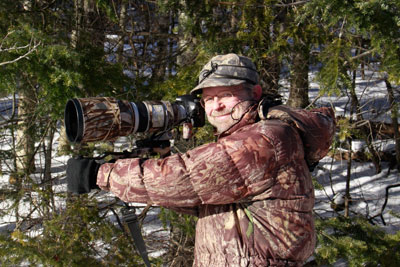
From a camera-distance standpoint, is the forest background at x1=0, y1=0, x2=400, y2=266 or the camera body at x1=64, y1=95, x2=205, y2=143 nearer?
the camera body at x1=64, y1=95, x2=205, y2=143

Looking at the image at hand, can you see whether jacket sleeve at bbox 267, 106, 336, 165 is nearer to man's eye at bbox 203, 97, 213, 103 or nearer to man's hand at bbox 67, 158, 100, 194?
man's eye at bbox 203, 97, 213, 103

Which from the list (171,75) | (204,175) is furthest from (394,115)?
(204,175)

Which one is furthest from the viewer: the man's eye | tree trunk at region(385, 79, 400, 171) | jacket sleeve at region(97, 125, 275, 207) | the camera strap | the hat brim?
tree trunk at region(385, 79, 400, 171)

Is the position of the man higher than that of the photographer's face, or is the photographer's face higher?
the photographer's face

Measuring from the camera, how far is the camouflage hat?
1798 millimetres

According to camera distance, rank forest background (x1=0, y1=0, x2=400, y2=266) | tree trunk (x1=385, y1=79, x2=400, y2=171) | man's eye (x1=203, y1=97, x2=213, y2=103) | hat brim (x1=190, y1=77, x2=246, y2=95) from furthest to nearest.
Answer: tree trunk (x1=385, y1=79, x2=400, y2=171) → forest background (x1=0, y1=0, x2=400, y2=266) → man's eye (x1=203, y1=97, x2=213, y2=103) → hat brim (x1=190, y1=77, x2=246, y2=95)

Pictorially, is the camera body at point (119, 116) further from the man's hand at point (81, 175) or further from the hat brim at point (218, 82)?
the hat brim at point (218, 82)

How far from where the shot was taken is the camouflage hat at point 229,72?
5.90 feet

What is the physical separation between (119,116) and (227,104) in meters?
0.53

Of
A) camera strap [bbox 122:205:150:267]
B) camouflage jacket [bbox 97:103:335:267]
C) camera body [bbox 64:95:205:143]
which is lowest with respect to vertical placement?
camera strap [bbox 122:205:150:267]

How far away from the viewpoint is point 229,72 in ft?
5.93

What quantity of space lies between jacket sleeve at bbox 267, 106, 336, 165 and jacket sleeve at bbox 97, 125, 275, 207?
21 centimetres

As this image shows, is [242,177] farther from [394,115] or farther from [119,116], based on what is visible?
[394,115]

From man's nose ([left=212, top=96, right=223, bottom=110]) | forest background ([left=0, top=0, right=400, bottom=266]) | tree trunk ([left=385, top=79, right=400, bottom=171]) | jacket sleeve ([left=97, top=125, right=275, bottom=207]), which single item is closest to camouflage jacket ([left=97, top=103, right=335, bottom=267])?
jacket sleeve ([left=97, top=125, right=275, bottom=207])
